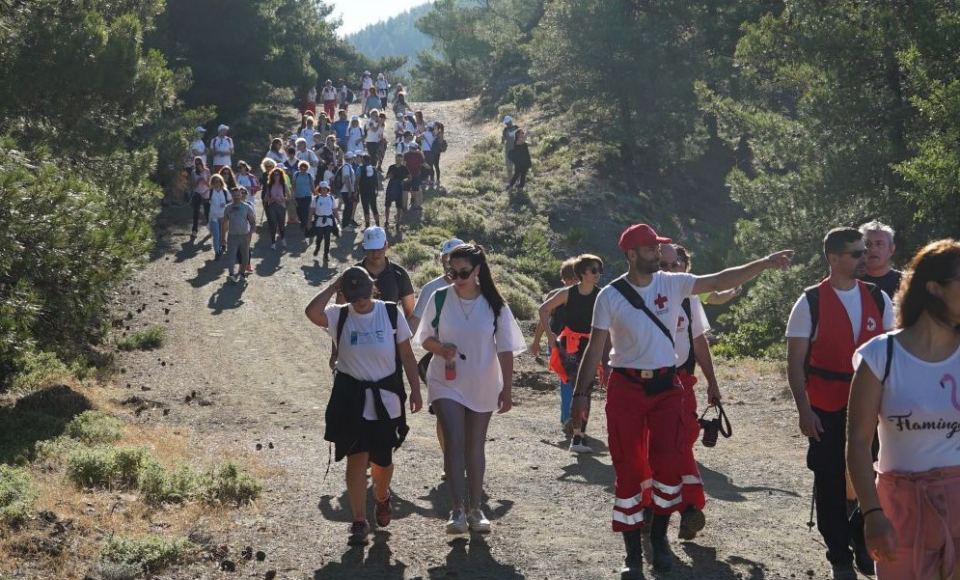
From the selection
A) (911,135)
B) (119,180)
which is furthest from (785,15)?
(119,180)

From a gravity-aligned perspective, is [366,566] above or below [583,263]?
below

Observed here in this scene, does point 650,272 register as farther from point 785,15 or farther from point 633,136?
point 633,136

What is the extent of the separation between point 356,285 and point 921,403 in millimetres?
3996

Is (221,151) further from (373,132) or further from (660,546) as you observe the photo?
(660,546)

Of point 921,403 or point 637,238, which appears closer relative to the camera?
point 921,403

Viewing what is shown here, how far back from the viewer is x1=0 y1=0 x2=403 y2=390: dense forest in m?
11.4

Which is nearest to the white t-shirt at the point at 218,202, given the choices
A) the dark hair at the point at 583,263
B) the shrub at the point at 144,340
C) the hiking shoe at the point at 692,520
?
the shrub at the point at 144,340

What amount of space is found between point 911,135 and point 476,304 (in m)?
13.8

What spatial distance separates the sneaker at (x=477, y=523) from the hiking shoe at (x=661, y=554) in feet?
3.96

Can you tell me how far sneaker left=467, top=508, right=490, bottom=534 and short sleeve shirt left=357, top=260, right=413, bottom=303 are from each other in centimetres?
210

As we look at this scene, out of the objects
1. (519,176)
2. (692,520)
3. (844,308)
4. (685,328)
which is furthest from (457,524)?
(519,176)

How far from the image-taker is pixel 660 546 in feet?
23.5

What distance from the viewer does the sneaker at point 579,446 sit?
11.3 metres

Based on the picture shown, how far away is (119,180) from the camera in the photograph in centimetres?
1769
